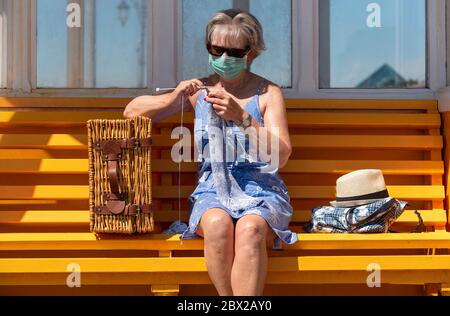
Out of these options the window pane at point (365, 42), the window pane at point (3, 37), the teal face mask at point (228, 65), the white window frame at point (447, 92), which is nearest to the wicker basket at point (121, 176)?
the teal face mask at point (228, 65)

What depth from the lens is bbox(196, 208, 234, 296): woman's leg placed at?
3.83 meters

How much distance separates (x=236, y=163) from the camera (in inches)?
167

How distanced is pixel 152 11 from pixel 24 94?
2.84 feet

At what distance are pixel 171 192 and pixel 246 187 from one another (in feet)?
1.71

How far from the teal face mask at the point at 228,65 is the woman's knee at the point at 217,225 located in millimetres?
699

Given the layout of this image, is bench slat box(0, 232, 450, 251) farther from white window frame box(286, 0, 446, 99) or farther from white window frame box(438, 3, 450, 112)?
white window frame box(286, 0, 446, 99)

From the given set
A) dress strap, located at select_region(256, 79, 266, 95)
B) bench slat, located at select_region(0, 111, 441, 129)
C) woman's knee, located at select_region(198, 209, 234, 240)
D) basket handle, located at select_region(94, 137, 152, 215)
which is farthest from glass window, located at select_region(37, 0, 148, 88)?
woman's knee, located at select_region(198, 209, 234, 240)

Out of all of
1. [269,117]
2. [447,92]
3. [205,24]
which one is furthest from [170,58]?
[447,92]

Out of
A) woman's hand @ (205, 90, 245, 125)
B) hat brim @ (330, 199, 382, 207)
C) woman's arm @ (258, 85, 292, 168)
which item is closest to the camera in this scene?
woman's hand @ (205, 90, 245, 125)

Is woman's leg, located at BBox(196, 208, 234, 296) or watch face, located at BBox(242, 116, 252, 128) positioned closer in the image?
woman's leg, located at BBox(196, 208, 234, 296)

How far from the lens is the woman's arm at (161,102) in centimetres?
429

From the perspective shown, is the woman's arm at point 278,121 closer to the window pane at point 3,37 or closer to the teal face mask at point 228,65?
the teal face mask at point 228,65
